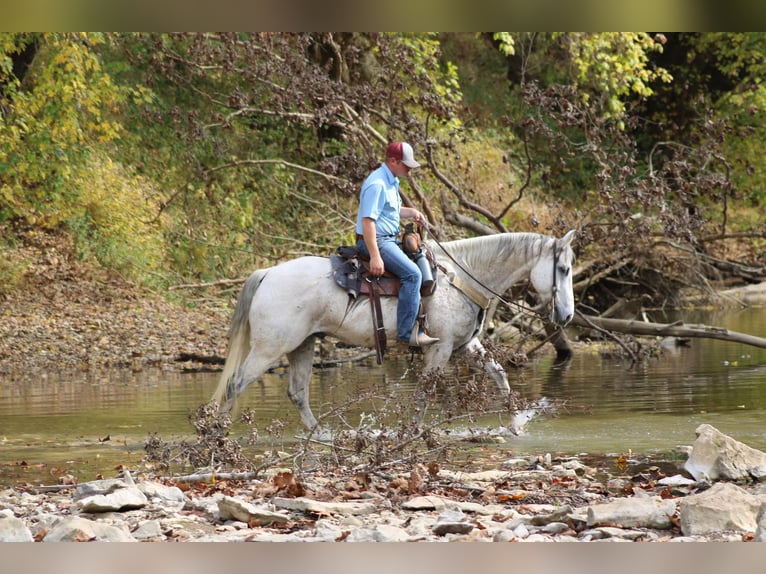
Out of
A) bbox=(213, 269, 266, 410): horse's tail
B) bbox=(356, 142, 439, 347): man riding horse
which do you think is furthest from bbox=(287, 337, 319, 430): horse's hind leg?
bbox=(356, 142, 439, 347): man riding horse

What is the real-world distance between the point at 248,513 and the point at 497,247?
5170 mm

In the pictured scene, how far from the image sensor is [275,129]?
28.5 m

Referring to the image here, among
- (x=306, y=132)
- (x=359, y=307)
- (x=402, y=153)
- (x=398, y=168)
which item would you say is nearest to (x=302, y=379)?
(x=359, y=307)

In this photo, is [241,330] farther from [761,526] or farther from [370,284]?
[761,526]

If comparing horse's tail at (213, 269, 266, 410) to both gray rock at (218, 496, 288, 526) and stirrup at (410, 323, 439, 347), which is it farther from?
gray rock at (218, 496, 288, 526)

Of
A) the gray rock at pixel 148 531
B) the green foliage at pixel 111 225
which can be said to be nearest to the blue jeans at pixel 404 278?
the gray rock at pixel 148 531

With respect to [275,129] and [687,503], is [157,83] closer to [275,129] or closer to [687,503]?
[275,129]

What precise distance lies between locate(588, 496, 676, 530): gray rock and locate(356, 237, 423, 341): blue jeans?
4215 mm

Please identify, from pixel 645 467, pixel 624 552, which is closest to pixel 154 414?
pixel 645 467

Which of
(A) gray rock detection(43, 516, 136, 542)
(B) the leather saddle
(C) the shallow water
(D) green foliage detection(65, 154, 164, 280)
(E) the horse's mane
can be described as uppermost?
(D) green foliage detection(65, 154, 164, 280)

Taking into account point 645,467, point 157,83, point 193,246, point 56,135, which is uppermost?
point 157,83

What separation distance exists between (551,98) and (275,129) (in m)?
14.2

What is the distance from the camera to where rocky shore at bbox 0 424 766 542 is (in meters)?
5.52
